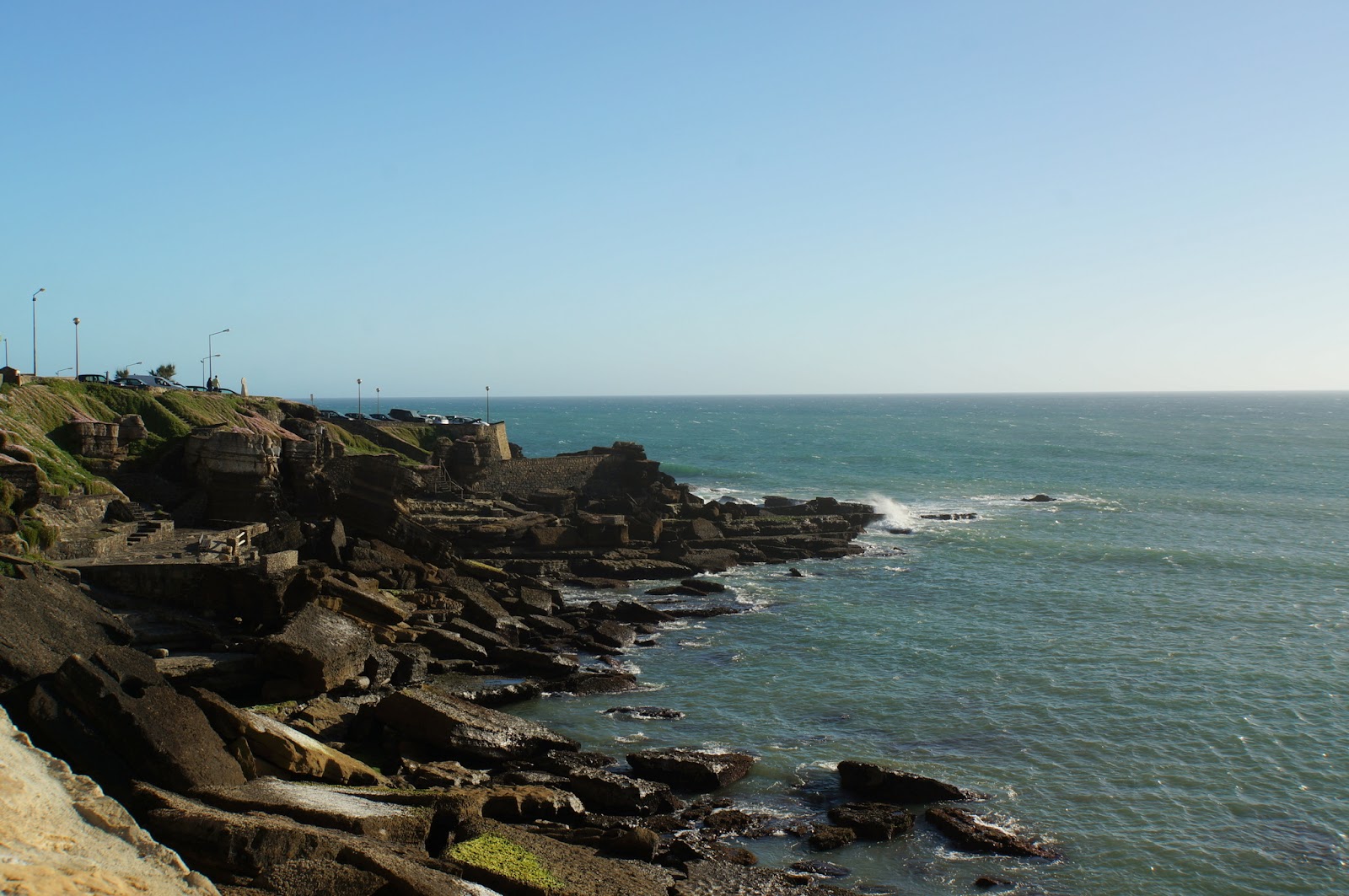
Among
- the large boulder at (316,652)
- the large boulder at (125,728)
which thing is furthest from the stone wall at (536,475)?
the large boulder at (125,728)

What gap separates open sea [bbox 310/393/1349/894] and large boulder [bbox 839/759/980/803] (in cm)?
55

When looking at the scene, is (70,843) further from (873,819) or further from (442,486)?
(442,486)

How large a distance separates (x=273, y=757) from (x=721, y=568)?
27.9m

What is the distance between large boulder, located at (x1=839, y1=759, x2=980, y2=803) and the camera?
19062 millimetres

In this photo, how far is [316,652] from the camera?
69.6ft

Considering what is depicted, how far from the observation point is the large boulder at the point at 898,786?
750 inches

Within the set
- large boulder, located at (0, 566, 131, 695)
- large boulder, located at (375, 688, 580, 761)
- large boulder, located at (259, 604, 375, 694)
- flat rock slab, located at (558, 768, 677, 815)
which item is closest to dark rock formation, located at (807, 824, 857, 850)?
flat rock slab, located at (558, 768, 677, 815)

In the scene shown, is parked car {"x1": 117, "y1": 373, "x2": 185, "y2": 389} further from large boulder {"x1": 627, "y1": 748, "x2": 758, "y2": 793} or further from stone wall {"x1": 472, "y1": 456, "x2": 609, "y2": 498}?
large boulder {"x1": 627, "y1": 748, "x2": 758, "y2": 793}

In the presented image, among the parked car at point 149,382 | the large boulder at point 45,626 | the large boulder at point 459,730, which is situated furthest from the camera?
the parked car at point 149,382

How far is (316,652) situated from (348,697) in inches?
45.9

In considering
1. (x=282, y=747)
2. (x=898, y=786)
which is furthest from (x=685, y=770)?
(x=282, y=747)

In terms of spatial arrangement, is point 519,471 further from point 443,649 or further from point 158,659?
point 158,659

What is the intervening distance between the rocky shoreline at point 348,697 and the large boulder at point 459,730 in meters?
0.04

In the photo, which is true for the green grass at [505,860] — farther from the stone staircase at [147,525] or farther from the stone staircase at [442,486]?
the stone staircase at [442,486]
